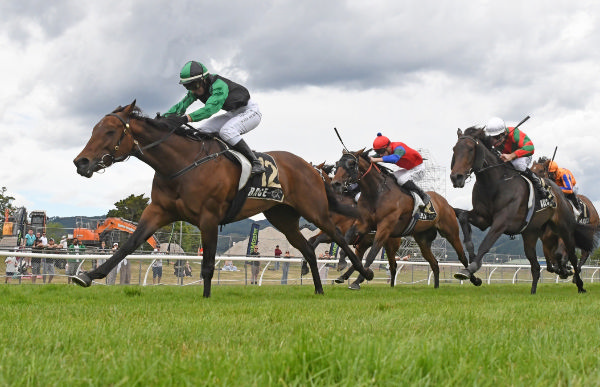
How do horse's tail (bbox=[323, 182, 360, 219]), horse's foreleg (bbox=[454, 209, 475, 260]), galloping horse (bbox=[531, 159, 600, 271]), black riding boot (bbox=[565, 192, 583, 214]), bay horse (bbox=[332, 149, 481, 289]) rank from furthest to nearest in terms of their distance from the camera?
1. black riding boot (bbox=[565, 192, 583, 214])
2. galloping horse (bbox=[531, 159, 600, 271])
3. bay horse (bbox=[332, 149, 481, 289])
4. horse's foreleg (bbox=[454, 209, 475, 260])
5. horse's tail (bbox=[323, 182, 360, 219])

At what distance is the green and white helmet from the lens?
6.97m

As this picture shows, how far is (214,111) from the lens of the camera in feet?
22.8

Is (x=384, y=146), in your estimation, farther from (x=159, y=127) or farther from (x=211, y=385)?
(x=211, y=385)

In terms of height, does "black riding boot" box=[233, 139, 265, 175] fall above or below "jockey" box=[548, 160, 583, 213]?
below

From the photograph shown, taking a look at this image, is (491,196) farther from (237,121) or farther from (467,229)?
(237,121)

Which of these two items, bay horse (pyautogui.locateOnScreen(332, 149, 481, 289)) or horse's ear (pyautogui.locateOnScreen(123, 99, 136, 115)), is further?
bay horse (pyautogui.locateOnScreen(332, 149, 481, 289))

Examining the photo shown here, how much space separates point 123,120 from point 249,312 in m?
2.95

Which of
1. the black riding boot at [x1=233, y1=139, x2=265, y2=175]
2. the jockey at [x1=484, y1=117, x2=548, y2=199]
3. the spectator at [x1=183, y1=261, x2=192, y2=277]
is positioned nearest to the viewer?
the black riding boot at [x1=233, y1=139, x2=265, y2=175]

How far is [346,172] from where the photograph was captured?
406 inches

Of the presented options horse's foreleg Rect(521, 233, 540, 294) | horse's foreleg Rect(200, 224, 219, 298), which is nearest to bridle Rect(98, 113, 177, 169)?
horse's foreleg Rect(200, 224, 219, 298)

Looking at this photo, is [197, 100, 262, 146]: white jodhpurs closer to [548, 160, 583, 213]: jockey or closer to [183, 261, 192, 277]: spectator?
[548, 160, 583, 213]: jockey

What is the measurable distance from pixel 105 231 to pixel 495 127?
21.9m

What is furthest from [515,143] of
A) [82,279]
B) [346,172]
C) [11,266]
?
[11,266]

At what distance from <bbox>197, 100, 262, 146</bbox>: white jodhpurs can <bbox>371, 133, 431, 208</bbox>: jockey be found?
3.75 meters
